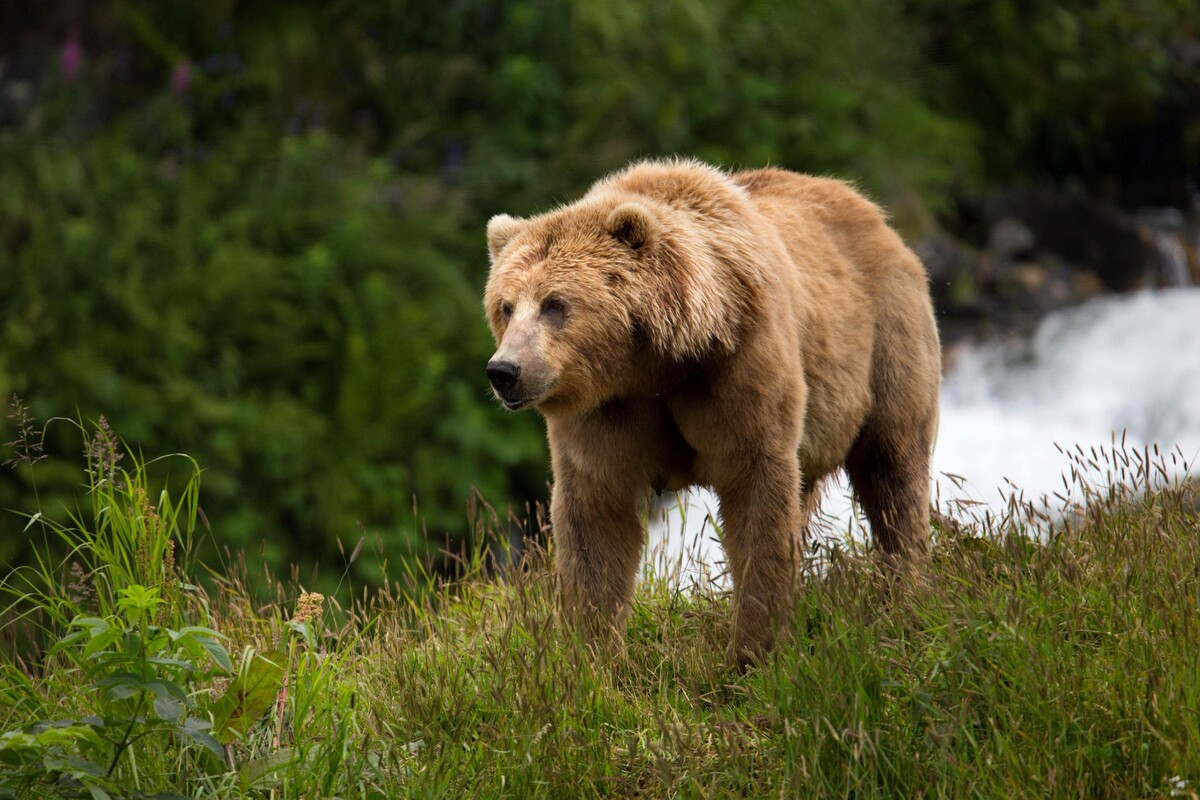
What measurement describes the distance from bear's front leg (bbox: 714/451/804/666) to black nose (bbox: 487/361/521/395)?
0.74 m

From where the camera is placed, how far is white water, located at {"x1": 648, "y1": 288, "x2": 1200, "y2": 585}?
993 centimetres

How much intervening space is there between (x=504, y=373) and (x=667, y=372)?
0.55 m

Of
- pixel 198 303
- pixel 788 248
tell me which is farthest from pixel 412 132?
pixel 788 248

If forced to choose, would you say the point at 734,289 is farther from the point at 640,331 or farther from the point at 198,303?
the point at 198,303

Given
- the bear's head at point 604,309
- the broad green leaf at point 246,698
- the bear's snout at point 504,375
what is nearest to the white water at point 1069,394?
the bear's head at point 604,309

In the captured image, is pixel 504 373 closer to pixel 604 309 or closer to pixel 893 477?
pixel 604 309

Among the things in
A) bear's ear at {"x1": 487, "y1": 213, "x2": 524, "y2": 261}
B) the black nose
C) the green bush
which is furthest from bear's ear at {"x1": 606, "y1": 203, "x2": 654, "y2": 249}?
the green bush

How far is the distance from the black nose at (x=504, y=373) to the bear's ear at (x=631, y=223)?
1.92ft

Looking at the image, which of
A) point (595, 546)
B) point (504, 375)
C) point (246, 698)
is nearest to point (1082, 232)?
point (595, 546)

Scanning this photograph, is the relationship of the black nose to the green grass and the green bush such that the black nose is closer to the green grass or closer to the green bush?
the green grass

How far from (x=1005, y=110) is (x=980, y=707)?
13.5m

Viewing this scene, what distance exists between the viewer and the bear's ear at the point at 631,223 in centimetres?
409

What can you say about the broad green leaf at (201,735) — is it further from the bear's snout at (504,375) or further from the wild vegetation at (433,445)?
the bear's snout at (504,375)

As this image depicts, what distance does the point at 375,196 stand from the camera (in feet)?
33.6
